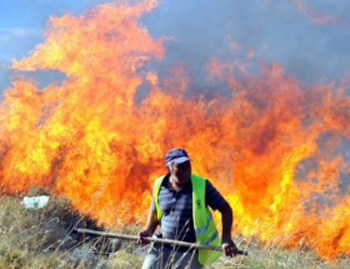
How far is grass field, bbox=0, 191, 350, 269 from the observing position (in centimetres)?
419

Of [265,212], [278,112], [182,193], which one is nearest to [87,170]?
[265,212]

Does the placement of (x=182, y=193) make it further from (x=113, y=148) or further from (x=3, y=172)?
(x=3, y=172)

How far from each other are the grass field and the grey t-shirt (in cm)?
81

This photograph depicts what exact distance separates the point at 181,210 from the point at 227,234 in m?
0.52

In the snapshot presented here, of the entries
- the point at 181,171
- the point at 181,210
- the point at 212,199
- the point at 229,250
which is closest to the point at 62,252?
the point at 181,210

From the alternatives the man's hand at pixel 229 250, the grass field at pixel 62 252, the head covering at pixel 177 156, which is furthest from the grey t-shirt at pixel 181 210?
the grass field at pixel 62 252

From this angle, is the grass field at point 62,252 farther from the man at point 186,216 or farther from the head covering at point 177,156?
the head covering at point 177,156

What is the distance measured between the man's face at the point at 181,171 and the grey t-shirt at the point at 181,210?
0.09 metres

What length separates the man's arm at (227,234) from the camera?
3.31m

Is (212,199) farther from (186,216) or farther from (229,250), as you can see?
(229,250)

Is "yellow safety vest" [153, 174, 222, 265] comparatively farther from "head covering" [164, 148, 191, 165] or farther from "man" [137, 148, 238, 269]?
"head covering" [164, 148, 191, 165]

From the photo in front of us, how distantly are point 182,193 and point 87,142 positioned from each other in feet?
35.3

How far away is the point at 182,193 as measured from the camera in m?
3.79

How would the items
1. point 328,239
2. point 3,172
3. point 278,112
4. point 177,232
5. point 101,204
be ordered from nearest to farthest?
point 177,232 → point 328,239 → point 101,204 → point 3,172 → point 278,112
